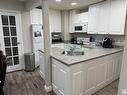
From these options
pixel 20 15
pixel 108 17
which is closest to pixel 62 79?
pixel 108 17

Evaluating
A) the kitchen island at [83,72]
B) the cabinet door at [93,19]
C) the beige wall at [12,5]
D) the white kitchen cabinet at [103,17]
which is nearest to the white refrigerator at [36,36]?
the beige wall at [12,5]

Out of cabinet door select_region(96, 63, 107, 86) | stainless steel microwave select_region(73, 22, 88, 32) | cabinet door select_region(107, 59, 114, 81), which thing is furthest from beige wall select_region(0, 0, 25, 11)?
cabinet door select_region(107, 59, 114, 81)

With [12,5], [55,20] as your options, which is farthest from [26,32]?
[55,20]

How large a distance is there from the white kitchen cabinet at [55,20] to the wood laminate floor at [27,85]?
2201 millimetres

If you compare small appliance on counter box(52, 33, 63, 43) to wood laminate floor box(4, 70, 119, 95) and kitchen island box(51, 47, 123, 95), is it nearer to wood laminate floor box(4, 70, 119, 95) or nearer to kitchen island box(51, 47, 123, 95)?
wood laminate floor box(4, 70, 119, 95)

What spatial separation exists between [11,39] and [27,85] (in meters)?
1.78

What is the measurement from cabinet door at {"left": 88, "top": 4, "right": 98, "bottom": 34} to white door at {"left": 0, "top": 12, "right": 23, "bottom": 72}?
262cm

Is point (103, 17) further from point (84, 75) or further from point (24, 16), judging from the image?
point (24, 16)

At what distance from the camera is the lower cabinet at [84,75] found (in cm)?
180

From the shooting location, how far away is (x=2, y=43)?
10.8 ft

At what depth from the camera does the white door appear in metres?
3.27

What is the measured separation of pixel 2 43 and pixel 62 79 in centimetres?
257

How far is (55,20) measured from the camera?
4.43 metres

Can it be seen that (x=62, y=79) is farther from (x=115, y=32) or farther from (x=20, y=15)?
(x=20, y=15)
